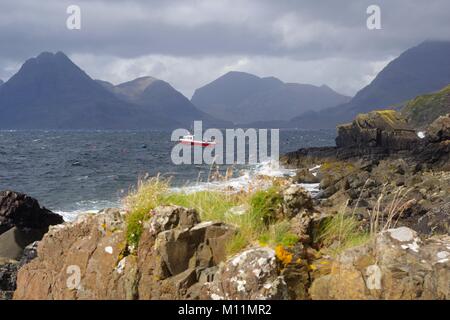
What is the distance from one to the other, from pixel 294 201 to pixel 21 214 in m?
18.7

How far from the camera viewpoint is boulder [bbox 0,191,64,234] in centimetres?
2291

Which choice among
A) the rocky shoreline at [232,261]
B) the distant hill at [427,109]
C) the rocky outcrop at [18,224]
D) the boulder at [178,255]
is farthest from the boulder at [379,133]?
the boulder at [178,255]

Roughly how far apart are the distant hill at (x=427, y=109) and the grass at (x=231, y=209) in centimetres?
9757

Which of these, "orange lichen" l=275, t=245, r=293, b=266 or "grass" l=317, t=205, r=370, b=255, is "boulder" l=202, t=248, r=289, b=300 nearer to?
"orange lichen" l=275, t=245, r=293, b=266

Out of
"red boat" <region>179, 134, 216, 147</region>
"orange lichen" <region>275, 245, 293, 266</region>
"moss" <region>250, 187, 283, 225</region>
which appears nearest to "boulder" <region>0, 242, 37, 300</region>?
"moss" <region>250, 187, 283, 225</region>

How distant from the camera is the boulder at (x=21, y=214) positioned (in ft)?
75.2

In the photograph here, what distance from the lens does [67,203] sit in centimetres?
4056

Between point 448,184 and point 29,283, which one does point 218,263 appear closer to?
point 29,283

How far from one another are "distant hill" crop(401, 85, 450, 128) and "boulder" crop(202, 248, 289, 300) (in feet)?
327

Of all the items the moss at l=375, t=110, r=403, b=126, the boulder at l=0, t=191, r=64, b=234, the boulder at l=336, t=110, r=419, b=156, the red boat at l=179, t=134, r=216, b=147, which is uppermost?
the moss at l=375, t=110, r=403, b=126

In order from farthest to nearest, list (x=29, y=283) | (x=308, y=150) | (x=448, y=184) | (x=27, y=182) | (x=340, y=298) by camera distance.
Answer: (x=308, y=150) → (x=27, y=182) → (x=448, y=184) → (x=29, y=283) → (x=340, y=298)

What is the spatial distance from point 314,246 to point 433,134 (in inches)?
2193

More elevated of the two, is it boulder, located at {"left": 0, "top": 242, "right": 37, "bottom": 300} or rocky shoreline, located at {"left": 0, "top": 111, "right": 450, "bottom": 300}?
rocky shoreline, located at {"left": 0, "top": 111, "right": 450, "bottom": 300}

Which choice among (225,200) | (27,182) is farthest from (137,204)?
(27,182)
